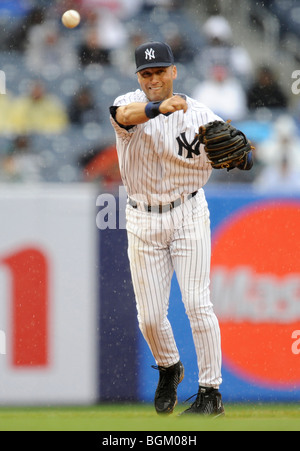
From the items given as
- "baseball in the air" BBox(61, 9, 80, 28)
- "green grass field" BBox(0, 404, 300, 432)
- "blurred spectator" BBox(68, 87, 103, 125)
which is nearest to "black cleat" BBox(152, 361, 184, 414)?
"green grass field" BBox(0, 404, 300, 432)

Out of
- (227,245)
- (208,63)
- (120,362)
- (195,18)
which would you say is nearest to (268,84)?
(208,63)

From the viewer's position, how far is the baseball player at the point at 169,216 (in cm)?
437

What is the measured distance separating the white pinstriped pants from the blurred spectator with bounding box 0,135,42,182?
3.72 meters

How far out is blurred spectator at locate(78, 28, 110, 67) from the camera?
9.45 m

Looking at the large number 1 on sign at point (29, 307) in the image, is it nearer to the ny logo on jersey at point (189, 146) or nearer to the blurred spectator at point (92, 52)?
the ny logo on jersey at point (189, 146)

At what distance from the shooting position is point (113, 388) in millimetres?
5707

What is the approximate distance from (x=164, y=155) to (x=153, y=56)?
1.67ft

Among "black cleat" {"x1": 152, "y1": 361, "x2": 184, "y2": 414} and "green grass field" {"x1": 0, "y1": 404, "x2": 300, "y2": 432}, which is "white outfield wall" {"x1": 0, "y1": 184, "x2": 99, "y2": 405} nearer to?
"green grass field" {"x1": 0, "y1": 404, "x2": 300, "y2": 432}

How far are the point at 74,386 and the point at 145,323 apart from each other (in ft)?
4.52

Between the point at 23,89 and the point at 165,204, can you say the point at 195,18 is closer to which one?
the point at 23,89

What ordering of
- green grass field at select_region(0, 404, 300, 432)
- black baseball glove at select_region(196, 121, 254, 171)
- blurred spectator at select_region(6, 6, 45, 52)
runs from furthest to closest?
1. blurred spectator at select_region(6, 6, 45, 52)
2. black baseball glove at select_region(196, 121, 254, 171)
3. green grass field at select_region(0, 404, 300, 432)

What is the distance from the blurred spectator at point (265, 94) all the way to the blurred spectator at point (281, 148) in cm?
53

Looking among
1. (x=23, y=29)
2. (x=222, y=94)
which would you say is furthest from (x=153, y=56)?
(x=23, y=29)

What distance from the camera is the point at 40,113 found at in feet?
29.6
